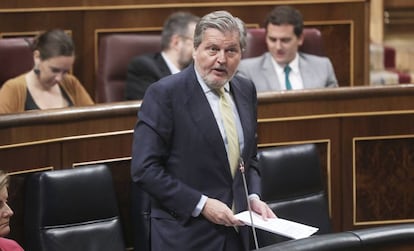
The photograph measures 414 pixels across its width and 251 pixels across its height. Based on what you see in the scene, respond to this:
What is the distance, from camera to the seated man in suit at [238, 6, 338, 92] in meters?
3.12

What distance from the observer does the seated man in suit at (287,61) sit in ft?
10.3

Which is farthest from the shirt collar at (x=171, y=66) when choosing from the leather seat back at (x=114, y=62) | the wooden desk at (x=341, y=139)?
the wooden desk at (x=341, y=139)

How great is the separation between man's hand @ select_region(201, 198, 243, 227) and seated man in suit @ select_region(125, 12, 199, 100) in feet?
3.90

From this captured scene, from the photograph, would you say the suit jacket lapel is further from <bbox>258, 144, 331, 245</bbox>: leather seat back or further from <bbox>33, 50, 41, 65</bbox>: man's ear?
<bbox>33, 50, 41, 65</bbox>: man's ear

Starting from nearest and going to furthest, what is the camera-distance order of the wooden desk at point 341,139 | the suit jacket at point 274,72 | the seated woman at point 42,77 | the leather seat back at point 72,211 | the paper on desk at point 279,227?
the paper on desk at point 279,227
the leather seat back at point 72,211
the wooden desk at point 341,139
the seated woman at point 42,77
the suit jacket at point 274,72

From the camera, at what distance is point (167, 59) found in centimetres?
319

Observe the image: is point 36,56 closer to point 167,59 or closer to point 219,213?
point 167,59

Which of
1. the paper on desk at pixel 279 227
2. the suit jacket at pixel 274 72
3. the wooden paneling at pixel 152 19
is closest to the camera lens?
the paper on desk at pixel 279 227

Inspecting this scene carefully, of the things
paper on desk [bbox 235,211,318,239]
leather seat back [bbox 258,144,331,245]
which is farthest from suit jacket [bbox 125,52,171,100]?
paper on desk [bbox 235,211,318,239]

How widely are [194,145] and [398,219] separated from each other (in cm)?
108

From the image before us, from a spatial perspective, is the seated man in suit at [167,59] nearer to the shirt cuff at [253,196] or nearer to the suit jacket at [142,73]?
the suit jacket at [142,73]

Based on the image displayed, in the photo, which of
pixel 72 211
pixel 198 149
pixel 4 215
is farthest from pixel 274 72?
pixel 4 215

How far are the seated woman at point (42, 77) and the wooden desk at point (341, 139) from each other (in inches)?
19.1

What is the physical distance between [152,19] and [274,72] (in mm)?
574
